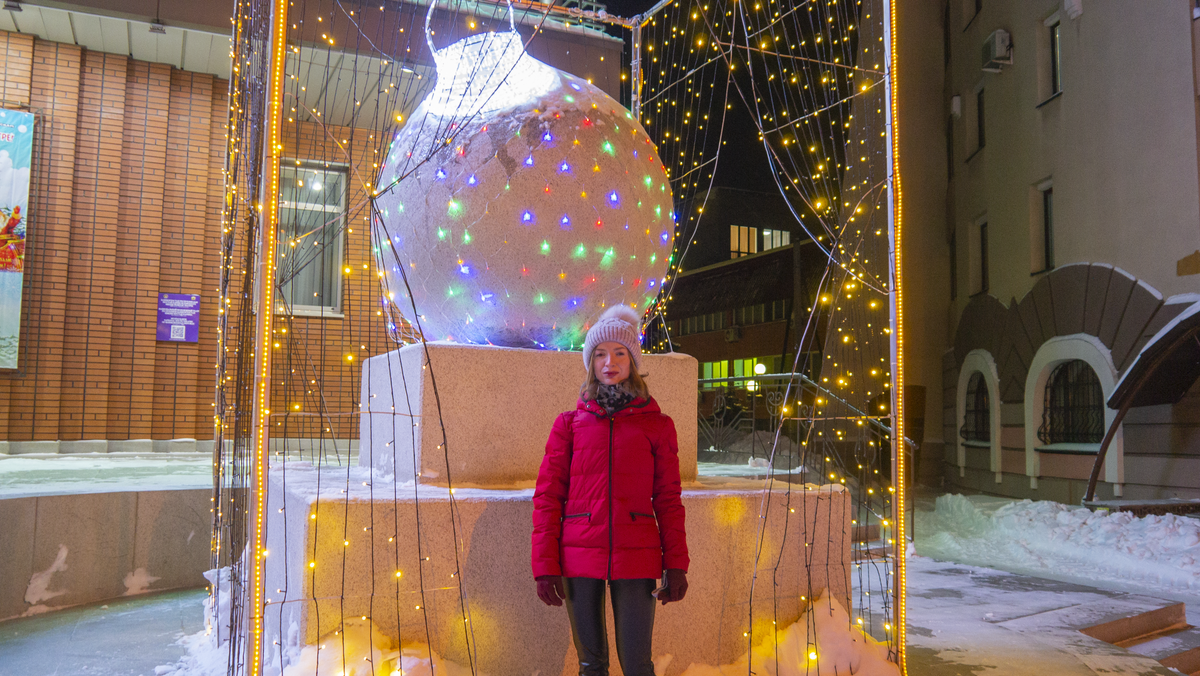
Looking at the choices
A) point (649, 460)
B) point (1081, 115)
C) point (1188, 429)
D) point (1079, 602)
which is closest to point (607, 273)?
point (649, 460)

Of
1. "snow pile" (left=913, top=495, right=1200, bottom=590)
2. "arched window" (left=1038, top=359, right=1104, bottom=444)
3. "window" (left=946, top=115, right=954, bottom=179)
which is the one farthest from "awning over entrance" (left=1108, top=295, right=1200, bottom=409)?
"window" (left=946, top=115, right=954, bottom=179)

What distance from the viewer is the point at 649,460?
10.7ft

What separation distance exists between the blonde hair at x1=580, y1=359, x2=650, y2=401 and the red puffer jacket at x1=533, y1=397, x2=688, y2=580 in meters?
0.04

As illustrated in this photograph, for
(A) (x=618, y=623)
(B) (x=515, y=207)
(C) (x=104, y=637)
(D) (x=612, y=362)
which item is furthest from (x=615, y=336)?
(C) (x=104, y=637)

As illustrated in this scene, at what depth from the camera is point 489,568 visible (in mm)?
3785

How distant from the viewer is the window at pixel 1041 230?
14.4 meters

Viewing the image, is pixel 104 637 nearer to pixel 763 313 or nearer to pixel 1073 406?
pixel 1073 406

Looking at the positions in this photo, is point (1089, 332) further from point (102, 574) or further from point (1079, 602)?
point (102, 574)

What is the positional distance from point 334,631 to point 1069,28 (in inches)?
574

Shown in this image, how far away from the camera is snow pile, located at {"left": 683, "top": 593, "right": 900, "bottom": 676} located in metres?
4.15

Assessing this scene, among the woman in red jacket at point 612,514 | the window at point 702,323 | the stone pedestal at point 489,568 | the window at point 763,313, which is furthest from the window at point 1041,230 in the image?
the window at point 702,323

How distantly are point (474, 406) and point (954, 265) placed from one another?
1666 cm

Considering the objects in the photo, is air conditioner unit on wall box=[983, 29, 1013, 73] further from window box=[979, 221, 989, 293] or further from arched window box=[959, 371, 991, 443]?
arched window box=[959, 371, 991, 443]

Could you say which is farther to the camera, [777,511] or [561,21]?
[561,21]
